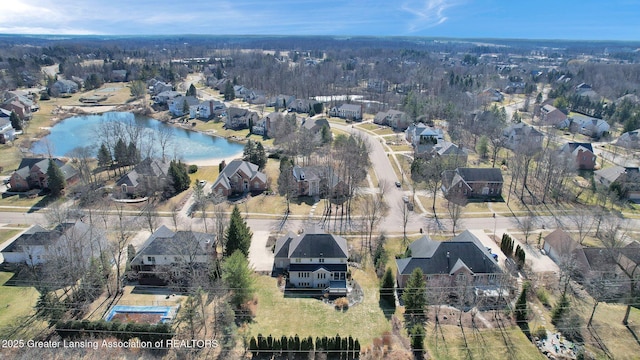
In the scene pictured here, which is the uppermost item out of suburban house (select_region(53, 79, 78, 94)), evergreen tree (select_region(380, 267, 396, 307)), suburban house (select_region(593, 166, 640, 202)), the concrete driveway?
suburban house (select_region(53, 79, 78, 94))

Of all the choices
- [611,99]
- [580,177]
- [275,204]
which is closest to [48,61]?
[275,204]

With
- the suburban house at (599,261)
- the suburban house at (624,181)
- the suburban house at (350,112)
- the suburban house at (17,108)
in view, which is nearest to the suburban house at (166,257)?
the suburban house at (599,261)

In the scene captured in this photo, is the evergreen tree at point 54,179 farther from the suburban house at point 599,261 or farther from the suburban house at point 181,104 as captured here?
the suburban house at point 599,261

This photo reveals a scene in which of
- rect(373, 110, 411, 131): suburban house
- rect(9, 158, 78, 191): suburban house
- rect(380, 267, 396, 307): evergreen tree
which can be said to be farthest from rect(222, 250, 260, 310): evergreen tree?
rect(373, 110, 411, 131): suburban house

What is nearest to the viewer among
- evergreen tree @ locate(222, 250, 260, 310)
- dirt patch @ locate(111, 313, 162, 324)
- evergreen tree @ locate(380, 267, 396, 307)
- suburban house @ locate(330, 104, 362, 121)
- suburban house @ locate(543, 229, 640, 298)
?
dirt patch @ locate(111, 313, 162, 324)

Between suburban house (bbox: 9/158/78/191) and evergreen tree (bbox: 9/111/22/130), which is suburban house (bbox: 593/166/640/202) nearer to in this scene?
suburban house (bbox: 9/158/78/191)

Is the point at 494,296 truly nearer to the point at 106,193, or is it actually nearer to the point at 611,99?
the point at 106,193

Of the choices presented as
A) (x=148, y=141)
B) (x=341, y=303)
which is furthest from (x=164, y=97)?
(x=341, y=303)

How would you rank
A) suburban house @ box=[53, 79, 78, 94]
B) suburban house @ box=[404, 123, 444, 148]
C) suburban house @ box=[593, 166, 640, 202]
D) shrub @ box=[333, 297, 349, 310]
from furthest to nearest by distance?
suburban house @ box=[53, 79, 78, 94] → suburban house @ box=[404, 123, 444, 148] → suburban house @ box=[593, 166, 640, 202] → shrub @ box=[333, 297, 349, 310]
